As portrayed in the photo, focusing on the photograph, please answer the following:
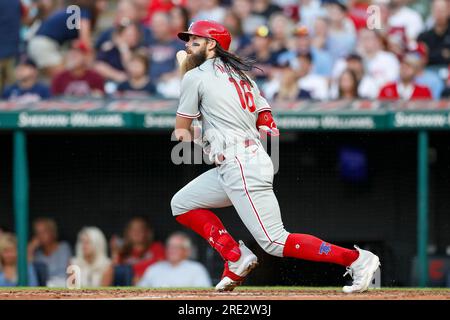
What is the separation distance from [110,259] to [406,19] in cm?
417

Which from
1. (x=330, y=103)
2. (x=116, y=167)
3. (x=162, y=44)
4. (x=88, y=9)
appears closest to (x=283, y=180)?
(x=330, y=103)

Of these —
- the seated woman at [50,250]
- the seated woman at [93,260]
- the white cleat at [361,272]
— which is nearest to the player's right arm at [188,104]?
the white cleat at [361,272]

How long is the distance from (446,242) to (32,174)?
384cm

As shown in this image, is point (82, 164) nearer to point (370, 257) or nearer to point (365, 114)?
point (365, 114)

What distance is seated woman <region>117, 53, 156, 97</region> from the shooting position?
10.0 metres

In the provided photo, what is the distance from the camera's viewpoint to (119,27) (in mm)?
10523

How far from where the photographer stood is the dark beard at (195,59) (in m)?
5.76

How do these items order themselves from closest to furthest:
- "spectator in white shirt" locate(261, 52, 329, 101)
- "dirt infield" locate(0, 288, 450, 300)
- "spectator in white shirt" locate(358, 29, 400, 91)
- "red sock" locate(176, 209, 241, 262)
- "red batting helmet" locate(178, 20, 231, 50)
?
1. "dirt infield" locate(0, 288, 450, 300)
2. "red batting helmet" locate(178, 20, 231, 50)
3. "red sock" locate(176, 209, 241, 262)
4. "spectator in white shirt" locate(261, 52, 329, 101)
5. "spectator in white shirt" locate(358, 29, 400, 91)

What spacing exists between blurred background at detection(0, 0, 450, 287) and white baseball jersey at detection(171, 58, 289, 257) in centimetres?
284

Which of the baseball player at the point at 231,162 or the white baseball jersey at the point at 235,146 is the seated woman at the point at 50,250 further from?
the white baseball jersey at the point at 235,146

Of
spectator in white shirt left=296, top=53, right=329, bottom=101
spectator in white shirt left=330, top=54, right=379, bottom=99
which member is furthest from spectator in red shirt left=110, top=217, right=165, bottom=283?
spectator in white shirt left=330, top=54, right=379, bottom=99

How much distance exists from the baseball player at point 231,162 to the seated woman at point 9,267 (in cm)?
330

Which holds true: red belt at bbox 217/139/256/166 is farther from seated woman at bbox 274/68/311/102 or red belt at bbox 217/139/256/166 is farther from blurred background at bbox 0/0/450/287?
seated woman at bbox 274/68/311/102

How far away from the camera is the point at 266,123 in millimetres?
5863
